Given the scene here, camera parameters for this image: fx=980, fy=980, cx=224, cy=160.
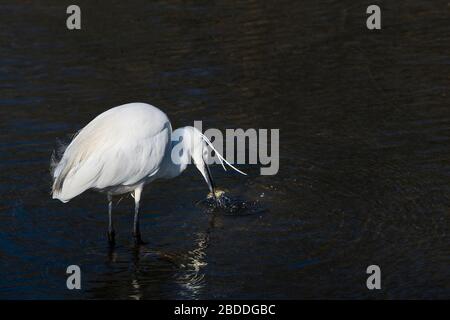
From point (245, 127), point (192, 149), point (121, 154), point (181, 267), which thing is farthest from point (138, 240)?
point (245, 127)

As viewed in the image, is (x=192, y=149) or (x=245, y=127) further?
(x=245, y=127)

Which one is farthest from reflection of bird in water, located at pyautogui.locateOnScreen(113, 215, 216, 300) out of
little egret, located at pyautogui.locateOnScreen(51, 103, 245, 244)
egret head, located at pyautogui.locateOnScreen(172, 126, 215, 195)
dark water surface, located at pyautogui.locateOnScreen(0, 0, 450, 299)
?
egret head, located at pyautogui.locateOnScreen(172, 126, 215, 195)

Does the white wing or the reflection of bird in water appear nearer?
the reflection of bird in water

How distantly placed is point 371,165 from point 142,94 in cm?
316

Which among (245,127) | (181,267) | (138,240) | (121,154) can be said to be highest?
(245,127)

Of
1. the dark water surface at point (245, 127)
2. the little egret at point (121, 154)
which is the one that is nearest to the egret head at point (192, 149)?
the little egret at point (121, 154)

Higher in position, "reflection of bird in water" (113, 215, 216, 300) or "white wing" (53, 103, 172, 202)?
"white wing" (53, 103, 172, 202)

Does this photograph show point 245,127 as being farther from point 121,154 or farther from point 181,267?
point 181,267

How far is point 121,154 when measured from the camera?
7605 mm

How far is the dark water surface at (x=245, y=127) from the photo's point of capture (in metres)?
7.15

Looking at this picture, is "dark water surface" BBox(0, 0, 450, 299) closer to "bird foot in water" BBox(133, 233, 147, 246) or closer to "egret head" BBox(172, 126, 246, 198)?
"bird foot in water" BBox(133, 233, 147, 246)

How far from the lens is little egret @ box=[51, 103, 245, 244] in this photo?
7559mm

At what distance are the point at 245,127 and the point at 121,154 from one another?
2.48 metres

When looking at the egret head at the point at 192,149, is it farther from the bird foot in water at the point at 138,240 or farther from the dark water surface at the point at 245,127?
the bird foot in water at the point at 138,240
